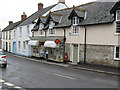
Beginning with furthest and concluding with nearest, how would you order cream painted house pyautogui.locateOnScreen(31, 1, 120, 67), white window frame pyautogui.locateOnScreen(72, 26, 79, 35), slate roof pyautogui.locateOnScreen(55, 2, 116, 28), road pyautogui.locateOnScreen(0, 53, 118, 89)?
white window frame pyautogui.locateOnScreen(72, 26, 79, 35), slate roof pyautogui.locateOnScreen(55, 2, 116, 28), cream painted house pyautogui.locateOnScreen(31, 1, 120, 67), road pyautogui.locateOnScreen(0, 53, 118, 89)

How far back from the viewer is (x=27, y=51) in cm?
2973

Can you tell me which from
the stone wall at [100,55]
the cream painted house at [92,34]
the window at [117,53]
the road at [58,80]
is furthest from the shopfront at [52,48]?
the road at [58,80]

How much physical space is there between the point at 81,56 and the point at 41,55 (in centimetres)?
936

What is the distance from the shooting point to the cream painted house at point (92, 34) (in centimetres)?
1482

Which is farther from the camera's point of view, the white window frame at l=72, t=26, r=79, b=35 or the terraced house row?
the white window frame at l=72, t=26, r=79, b=35

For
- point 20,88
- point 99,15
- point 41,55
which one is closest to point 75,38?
point 99,15

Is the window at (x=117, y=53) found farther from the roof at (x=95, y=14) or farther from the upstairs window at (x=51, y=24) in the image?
the upstairs window at (x=51, y=24)

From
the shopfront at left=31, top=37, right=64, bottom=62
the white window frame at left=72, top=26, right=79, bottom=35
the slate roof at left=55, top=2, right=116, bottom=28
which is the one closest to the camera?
the slate roof at left=55, top=2, right=116, bottom=28

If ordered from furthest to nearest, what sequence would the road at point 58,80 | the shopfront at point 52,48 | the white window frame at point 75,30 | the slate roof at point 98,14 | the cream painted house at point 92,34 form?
1. the shopfront at point 52,48
2. the white window frame at point 75,30
3. the slate roof at point 98,14
4. the cream painted house at point 92,34
5. the road at point 58,80

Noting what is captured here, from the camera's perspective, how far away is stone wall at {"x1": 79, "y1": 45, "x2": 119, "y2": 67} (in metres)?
14.9

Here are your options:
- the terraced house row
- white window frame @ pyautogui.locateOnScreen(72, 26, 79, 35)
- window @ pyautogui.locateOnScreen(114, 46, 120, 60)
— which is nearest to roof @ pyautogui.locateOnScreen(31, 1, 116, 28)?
the terraced house row

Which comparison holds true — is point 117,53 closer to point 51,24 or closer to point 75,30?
point 75,30

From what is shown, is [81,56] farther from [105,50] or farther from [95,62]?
[105,50]

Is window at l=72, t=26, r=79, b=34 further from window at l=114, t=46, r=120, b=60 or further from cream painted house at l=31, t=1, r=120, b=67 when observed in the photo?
window at l=114, t=46, r=120, b=60
